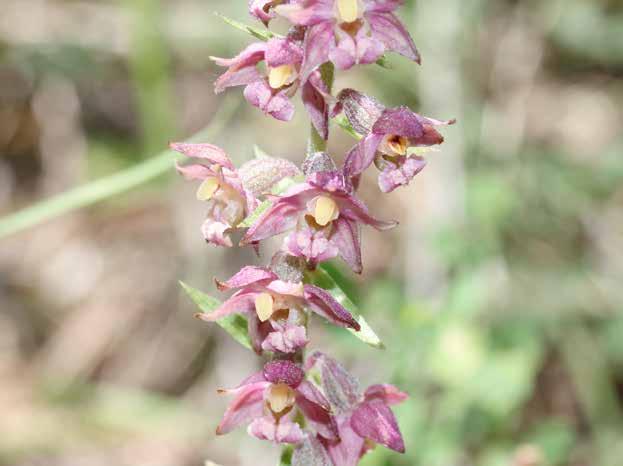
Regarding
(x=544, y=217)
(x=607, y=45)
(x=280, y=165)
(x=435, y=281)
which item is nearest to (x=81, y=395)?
(x=435, y=281)

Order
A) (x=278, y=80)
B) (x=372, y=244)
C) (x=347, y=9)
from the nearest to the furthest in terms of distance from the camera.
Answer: (x=347, y=9)
(x=278, y=80)
(x=372, y=244)

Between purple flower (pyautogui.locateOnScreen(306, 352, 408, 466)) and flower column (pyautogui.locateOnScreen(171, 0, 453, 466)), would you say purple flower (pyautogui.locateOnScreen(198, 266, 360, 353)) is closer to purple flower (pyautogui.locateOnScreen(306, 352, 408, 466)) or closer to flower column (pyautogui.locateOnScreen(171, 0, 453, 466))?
flower column (pyautogui.locateOnScreen(171, 0, 453, 466))

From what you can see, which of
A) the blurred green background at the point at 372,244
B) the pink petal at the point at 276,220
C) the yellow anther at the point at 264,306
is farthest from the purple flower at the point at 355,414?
the blurred green background at the point at 372,244

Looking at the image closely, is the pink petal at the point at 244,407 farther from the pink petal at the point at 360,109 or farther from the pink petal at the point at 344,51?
the pink petal at the point at 344,51

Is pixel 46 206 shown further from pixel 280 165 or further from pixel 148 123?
pixel 148 123

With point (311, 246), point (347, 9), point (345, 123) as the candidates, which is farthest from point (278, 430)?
point (347, 9)

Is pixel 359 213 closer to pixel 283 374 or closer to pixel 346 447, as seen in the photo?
pixel 283 374
